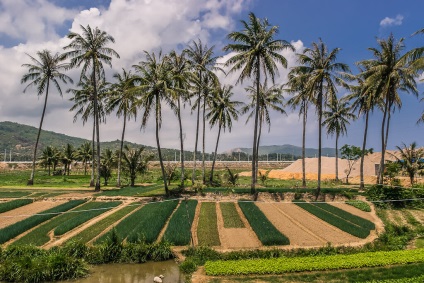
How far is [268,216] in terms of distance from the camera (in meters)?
24.6

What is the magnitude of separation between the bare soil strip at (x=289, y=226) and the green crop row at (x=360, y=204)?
546cm

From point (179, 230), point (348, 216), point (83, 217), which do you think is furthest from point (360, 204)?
point (83, 217)

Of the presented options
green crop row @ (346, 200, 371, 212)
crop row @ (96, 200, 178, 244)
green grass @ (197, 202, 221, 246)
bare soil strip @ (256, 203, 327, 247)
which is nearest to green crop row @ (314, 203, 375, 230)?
green crop row @ (346, 200, 371, 212)

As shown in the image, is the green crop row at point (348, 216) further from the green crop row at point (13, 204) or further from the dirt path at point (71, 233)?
the green crop row at point (13, 204)

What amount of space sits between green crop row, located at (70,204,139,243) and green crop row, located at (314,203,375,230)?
53.9 ft

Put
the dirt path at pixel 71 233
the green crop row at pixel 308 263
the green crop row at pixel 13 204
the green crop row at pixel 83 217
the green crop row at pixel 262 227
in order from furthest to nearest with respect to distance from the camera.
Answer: the green crop row at pixel 13 204 → the green crop row at pixel 83 217 → the dirt path at pixel 71 233 → the green crop row at pixel 262 227 → the green crop row at pixel 308 263

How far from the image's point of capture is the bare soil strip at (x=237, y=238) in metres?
17.2

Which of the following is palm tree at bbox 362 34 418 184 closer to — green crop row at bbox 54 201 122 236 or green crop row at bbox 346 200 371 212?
green crop row at bbox 346 200 371 212

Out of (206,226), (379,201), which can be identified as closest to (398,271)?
(206,226)

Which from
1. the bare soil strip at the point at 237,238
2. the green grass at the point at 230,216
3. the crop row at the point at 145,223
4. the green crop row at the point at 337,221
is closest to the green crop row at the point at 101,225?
the crop row at the point at 145,223

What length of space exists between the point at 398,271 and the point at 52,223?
20.1m

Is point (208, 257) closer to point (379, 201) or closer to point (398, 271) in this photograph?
point (398, 271)

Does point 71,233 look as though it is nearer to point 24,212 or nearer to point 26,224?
point 26,224

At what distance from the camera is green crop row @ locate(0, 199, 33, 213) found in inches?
986
